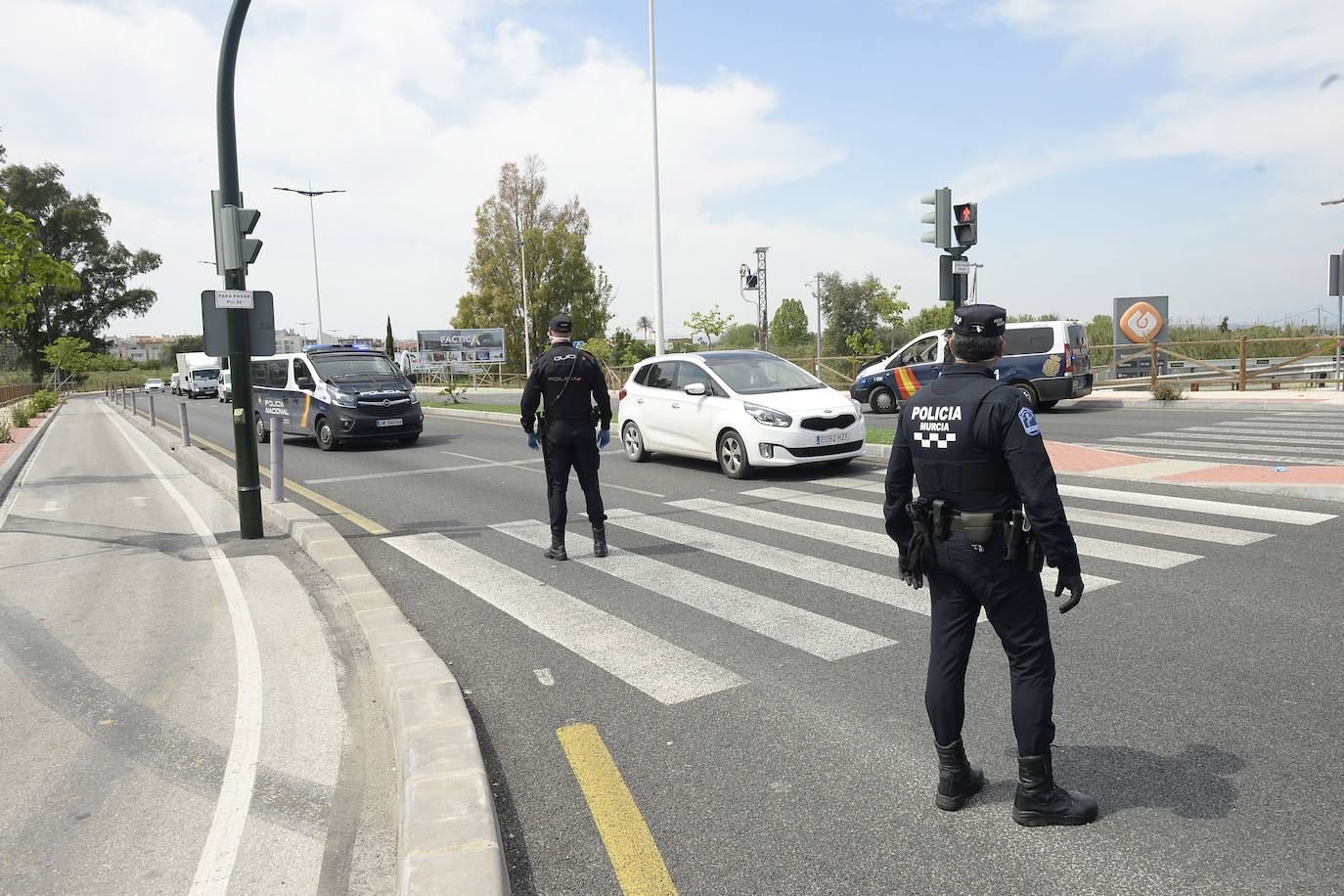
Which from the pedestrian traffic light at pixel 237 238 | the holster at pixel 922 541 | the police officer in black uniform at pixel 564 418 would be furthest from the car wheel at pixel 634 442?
the holster at pixel 922 541

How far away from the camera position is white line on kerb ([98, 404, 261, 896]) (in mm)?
2992

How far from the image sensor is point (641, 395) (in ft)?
42.8

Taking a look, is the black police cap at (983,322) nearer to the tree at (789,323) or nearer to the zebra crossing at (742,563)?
the zebra crossing at (742,563)

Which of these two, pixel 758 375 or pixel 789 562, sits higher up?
pixel 758 375

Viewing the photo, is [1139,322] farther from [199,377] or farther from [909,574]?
[199,377]

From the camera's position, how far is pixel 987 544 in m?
3.02

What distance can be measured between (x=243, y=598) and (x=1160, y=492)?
27.4ft

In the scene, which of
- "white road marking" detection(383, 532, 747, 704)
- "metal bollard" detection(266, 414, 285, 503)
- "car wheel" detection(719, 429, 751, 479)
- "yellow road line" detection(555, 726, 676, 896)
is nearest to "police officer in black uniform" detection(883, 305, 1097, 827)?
"yellow road line" detection(555, 726, 676, 896)

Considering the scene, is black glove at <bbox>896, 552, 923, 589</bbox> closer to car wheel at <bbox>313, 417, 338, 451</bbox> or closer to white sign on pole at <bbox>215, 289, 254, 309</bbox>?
white sign on pole at <bbox>215, 289, 254, 309</bbox>

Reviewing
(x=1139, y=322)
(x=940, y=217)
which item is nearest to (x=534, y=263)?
(x=1139, y=322)

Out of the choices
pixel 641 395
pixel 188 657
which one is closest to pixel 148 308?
pixel 641 395

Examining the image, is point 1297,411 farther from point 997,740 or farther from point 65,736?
point 65,736

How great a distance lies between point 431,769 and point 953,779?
72.4 inches

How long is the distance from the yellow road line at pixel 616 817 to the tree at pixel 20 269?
39.8 ft
